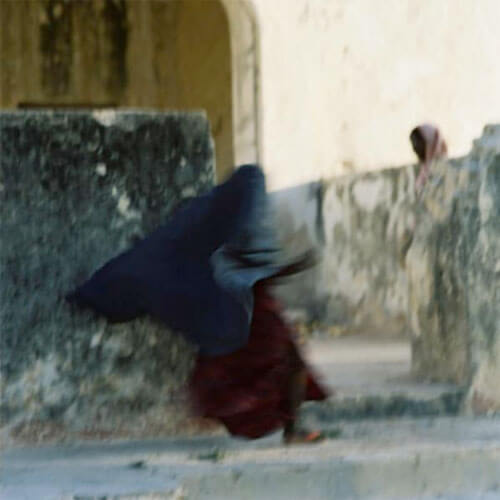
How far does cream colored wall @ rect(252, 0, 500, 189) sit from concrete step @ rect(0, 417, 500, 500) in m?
4.57

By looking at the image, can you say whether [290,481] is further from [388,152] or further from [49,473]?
[388,152]

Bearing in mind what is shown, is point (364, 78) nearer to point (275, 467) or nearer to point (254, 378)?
point (254, 378)

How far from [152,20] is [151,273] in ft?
26.8

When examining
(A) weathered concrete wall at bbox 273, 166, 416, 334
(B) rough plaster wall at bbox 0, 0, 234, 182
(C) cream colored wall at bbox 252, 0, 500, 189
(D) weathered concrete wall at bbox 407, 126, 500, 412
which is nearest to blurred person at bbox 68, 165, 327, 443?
(D) weathered concrete wall at bbox 407, 126, 500, 412

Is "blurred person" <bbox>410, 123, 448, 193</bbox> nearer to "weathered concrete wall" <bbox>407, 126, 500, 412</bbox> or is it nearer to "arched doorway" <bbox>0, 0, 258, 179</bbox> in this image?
"weathered concrete wall" <bbox>407, 126, 500, 412</bbox>

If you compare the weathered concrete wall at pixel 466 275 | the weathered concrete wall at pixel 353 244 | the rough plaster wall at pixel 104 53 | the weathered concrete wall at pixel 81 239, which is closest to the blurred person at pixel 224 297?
the weathered concrete wall at pixel 81 239

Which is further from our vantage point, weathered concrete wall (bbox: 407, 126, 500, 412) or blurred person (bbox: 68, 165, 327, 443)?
weathered concrete wall (bbox: 407, 126, 500, 412)

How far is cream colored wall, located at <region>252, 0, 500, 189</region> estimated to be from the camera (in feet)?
29.1

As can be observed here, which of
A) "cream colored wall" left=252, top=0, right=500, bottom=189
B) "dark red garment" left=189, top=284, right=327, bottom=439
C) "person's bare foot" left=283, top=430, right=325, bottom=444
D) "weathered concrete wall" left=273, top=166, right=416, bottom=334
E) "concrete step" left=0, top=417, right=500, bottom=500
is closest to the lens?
"concrete step" left=0, top=417, right=500, bottom=500

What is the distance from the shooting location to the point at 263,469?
12.5ft

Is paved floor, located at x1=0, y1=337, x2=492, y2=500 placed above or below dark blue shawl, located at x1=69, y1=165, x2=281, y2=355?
below

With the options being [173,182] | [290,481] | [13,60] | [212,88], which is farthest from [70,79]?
[290,481]

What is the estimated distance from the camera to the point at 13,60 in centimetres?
1147

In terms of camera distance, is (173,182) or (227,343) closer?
(227,343)
